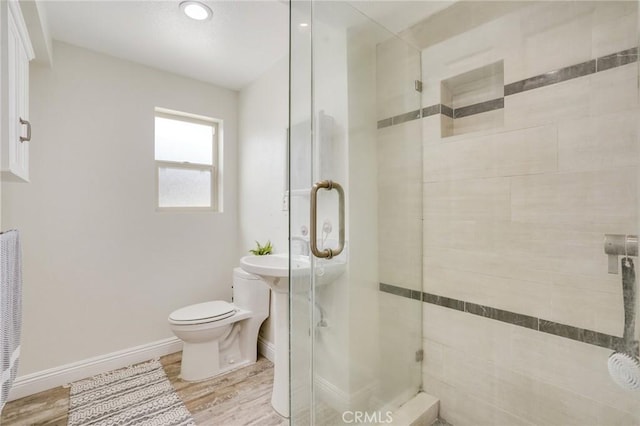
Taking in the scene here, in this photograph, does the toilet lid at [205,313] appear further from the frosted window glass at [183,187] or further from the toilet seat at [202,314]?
the frosted window glass at [183,187]

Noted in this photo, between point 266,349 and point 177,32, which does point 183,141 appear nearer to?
point 177,32

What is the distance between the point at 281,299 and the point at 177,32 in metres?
1.88

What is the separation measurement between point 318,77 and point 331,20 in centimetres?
31

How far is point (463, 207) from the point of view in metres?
1.50

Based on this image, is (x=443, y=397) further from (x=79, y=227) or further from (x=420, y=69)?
(x=79, y=227)

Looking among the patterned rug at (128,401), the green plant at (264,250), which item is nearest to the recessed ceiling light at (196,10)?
the green plant at (264,250)

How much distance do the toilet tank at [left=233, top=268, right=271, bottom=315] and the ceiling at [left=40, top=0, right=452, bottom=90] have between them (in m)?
1.70

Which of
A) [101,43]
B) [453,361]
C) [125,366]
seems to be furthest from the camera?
[125,366]

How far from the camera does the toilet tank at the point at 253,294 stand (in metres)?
2.34

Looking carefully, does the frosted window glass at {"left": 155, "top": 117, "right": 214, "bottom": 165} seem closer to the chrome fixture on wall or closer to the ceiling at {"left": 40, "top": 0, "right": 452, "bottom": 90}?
the ceiling at {"left": 40, "top": 0, "right": 452, "bottom": 90}

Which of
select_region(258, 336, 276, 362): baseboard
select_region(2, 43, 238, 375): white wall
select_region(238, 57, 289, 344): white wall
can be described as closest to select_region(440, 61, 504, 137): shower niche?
select_region(238, 57, 289, 344): white wall

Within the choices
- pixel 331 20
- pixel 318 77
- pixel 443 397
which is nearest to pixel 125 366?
pixel 443 397

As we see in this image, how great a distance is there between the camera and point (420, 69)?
5.38 feet

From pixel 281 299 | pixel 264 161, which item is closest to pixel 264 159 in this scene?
pixel 264 161
